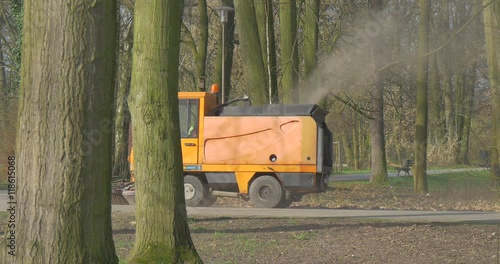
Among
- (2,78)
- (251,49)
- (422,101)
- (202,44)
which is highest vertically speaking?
(2,78)

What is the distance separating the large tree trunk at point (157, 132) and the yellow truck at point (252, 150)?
10141mm

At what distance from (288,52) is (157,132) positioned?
15.5 meters

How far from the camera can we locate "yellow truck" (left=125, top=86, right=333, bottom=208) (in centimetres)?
1923

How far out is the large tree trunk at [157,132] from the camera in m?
8.69

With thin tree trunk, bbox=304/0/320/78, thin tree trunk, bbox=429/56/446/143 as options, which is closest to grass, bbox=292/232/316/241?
thin tree trunk, bbox=304/0/320/78

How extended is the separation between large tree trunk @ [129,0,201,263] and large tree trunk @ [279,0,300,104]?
576 inches

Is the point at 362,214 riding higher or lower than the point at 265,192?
lower

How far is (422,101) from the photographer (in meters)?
25.9

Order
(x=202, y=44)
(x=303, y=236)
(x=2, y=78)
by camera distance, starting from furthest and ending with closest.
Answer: (x=2, y=78)
(x=202, y=44)
(x=303, y=236)

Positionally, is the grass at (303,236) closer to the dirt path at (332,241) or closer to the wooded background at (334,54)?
the dirt path at (332,241)

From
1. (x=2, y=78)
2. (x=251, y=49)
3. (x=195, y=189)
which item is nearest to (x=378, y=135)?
(x=251, y=49)

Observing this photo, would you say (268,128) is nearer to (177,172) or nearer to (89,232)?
(177,172)

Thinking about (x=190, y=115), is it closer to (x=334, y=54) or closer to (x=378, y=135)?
(x=334, y=54)

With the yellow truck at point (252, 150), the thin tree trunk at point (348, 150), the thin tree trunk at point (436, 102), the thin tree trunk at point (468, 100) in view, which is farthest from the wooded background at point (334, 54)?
the thin tree trunk at point (348, 150)
